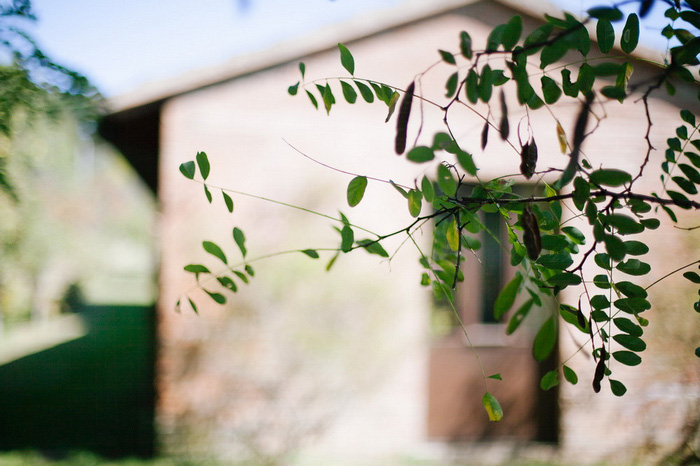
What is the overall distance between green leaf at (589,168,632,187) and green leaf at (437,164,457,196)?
219mm

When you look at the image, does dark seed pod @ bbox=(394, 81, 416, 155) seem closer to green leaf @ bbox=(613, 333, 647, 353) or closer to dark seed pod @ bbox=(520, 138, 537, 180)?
dark seed pod @ bbox=(520, 138, 537, 180)

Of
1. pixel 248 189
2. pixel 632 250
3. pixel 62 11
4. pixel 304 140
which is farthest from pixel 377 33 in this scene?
pixel 632 250

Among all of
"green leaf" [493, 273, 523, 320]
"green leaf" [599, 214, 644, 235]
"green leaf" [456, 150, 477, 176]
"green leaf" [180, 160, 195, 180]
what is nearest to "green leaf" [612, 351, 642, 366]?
"green leaf" [493, 273, 523, 320]

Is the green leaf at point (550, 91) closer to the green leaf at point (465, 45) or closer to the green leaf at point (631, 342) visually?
the green leaf at point (465, 45)

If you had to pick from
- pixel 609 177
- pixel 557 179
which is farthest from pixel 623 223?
pixel 557 179

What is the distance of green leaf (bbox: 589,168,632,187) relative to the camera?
73 centimetres

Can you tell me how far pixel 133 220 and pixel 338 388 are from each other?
31107 millimetres

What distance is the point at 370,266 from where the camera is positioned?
18.0 feet

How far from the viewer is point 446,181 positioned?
82 centimetres

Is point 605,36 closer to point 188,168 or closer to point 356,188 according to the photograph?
point 356,188

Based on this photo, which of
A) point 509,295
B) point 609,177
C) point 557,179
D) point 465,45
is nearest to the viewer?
point 609,177

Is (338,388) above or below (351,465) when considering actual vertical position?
above

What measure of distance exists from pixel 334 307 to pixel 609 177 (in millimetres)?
4690

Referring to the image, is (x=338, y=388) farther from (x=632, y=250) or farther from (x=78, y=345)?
(x=78, y=345)
